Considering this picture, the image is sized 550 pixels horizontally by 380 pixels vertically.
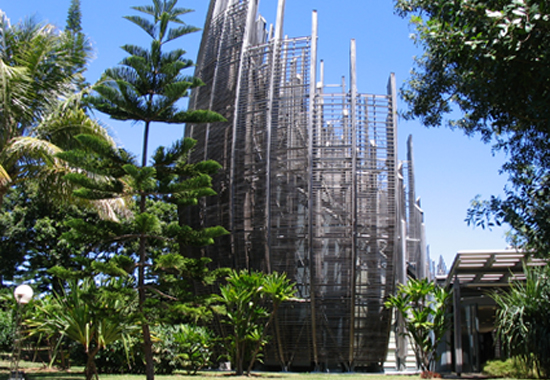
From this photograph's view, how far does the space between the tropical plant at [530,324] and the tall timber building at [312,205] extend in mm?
2586

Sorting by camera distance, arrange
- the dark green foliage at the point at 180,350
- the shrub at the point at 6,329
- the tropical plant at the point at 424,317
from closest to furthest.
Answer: the dark green foliage at the point at 180,350 < the tropical plant at the point at 424,317 < the shrub at the point at 6,329

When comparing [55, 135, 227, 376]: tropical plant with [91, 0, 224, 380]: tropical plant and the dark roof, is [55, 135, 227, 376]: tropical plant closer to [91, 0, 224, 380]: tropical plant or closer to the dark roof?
[91, 0, 224, 380]: tropical plant

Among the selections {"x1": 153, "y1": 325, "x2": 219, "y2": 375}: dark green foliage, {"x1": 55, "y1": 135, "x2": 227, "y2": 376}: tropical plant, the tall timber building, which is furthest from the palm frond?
{"x1": 153, "y1": 325, "x2": 219, "y2": 375}: dark green foliage

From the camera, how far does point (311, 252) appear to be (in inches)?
461

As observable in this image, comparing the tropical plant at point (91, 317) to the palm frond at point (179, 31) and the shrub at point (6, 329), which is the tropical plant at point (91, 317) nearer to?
the palm frond at point (179, 31)

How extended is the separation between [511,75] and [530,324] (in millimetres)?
5922

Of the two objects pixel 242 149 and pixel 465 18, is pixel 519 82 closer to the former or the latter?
pixel 465 18

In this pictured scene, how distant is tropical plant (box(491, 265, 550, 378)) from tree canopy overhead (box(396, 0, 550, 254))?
4002mm

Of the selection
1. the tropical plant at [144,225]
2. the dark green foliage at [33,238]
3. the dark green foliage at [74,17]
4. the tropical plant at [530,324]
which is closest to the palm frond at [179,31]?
the tropical plant at [144,225]

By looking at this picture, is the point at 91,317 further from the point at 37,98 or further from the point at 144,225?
the point at 37,98

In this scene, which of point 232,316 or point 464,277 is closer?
point 232,316

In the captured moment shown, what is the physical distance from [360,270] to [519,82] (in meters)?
6.80

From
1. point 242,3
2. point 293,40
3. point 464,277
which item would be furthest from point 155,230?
point 464,277

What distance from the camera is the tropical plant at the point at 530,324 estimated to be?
30.7ft
